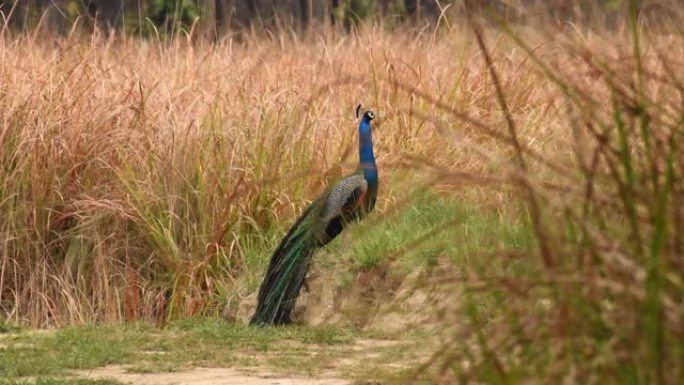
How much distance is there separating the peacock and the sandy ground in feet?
5.07

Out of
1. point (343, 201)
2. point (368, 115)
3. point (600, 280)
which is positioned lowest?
point (343, 201)

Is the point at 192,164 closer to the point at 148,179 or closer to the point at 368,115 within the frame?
the point at 148,179

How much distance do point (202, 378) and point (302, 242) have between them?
2.06m

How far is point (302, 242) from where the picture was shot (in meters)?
8.07

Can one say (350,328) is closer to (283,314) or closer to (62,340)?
(283,314)

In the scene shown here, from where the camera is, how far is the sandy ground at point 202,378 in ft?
19.6

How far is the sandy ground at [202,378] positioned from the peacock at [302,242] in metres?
1.55

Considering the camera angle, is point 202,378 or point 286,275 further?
point 286,275

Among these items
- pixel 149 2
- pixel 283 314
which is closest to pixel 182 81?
pixel 283 314

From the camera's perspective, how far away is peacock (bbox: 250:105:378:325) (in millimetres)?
7938

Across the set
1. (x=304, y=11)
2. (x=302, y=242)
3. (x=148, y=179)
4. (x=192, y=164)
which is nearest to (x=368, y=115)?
(x=302, y=242)

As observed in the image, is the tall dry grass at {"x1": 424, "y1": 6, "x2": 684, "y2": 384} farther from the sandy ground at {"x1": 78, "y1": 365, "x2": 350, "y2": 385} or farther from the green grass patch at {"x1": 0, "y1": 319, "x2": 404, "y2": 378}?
the green grass patch at {"x1": 0, "y1": 319, "x2": 404, "y2": 378}

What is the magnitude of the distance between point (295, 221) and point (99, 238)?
4.06 feet

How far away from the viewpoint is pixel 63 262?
29.4 feet
